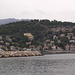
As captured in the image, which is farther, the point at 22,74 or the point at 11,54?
the point at 11,54

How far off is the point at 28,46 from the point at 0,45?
19.6m

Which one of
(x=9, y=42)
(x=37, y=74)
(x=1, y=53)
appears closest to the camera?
(x=37, y=74)

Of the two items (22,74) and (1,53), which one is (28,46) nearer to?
(1,53)

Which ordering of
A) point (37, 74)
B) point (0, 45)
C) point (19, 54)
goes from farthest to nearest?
1. point (0, 45)
2. point (19, 54)
3. point (37, 74)

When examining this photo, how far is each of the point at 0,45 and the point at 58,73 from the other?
129906mm

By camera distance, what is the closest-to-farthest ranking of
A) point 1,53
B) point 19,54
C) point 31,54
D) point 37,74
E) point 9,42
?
point 37,74
point 1,53
point 19,54
point 31,54
point 9,42

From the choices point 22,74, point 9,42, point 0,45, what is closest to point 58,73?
point 22,74

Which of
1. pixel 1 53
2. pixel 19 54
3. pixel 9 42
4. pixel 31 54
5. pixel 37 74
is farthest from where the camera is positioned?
pixel 9 42

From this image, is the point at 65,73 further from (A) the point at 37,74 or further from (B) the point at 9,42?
(B) the point at 9,42

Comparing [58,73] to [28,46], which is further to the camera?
[28,46]

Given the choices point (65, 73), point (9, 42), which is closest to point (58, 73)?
point (65, 73)

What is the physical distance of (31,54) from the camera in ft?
472

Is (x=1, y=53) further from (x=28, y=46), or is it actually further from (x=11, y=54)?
(x=28, y=46)

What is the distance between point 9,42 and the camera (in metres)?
194
